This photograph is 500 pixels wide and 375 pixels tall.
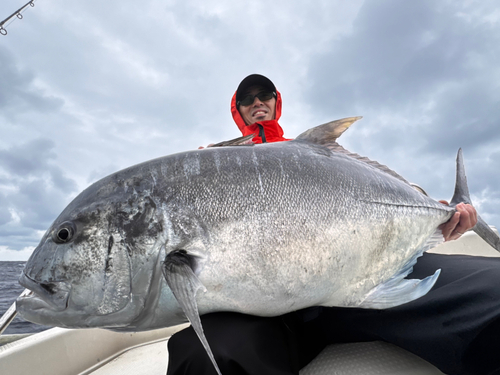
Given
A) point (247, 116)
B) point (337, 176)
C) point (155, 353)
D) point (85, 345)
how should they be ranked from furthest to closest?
point (247, 116), point (155, 353), point (85, 345), point (337, 176)

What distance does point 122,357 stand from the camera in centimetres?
293

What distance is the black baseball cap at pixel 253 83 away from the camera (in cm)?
354

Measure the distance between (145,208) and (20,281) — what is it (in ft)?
1.87

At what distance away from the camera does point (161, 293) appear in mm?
1238

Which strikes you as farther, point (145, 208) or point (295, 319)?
point (295, 319)

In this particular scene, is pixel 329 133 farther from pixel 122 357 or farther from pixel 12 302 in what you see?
pixel 12 302

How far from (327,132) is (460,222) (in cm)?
116

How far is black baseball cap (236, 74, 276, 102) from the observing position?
3.54 meters

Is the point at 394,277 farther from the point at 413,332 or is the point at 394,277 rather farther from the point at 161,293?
the point at 161,293

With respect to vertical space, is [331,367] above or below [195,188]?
below

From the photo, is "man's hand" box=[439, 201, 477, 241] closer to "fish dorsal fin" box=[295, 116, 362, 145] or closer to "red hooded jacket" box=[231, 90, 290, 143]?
"fish dorsal fin" box=[295, 116, 362, 145]

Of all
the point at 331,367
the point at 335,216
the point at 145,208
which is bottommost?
the point at 331,367

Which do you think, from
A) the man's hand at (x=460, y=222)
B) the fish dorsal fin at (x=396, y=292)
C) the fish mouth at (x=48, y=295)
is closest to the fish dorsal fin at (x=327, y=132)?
the fish dorsal fin at (x=396, y=292)

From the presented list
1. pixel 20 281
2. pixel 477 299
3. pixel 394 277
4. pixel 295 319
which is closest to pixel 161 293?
pixel 20 281
